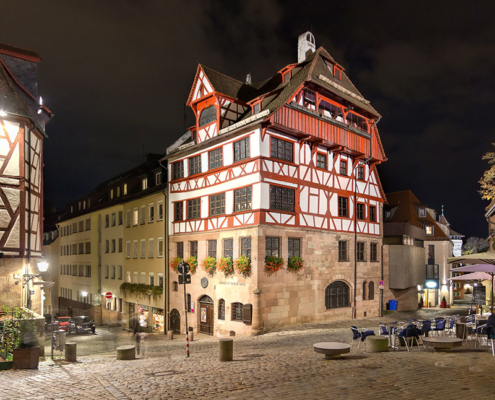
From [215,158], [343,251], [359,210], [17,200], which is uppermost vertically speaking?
[215,158]

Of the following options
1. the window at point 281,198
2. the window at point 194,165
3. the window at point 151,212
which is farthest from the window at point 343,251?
the window at point 151,212

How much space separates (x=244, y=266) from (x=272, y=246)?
6.27ft

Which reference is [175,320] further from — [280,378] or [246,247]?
[280,378]

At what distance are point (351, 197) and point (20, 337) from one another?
22.2m

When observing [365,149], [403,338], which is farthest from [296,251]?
[403,338]

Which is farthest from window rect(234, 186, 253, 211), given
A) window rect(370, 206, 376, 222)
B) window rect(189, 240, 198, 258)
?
window rect(370, 206, 376, 222)

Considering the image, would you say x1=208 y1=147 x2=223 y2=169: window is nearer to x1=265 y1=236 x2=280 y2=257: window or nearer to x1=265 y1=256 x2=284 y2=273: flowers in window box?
x1=265 y1=236 x2=280 y2=257: window

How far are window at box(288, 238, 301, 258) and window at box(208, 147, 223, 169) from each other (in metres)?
6.33

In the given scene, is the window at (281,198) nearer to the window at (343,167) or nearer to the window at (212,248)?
the window at (212,248)

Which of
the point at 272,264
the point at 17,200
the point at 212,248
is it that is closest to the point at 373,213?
Answer: the point at 272,264

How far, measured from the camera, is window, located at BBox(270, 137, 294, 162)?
25.6 metres

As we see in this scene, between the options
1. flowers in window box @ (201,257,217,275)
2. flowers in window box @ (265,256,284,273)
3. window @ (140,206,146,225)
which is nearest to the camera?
flowers in window box @ (265,256,284,273)

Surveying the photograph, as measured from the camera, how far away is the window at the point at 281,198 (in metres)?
25.2

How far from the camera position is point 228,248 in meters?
26.8
